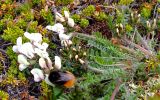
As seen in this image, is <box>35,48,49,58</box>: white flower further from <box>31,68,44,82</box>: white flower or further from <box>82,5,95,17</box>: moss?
<box>82,5,95,17</box>: moss

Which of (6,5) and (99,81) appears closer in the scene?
(99,81)

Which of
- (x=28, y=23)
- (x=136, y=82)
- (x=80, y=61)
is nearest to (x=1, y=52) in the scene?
(x=28, y=23)

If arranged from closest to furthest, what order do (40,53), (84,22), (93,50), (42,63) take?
(42,63)
(40,53)
(93,50)
(84,22)

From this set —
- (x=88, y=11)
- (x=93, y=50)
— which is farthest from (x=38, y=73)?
(x=88, y=11)

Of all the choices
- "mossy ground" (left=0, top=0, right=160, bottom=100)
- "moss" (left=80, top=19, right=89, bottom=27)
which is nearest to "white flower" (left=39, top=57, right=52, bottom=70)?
"mossy ground" (left=0, top=0, right=160, bottom=100)

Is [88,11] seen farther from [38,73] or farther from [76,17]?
[38,73]

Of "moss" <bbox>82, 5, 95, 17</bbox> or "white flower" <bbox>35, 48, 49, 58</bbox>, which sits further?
"moss" <bbox>82, 5, 95, 17</bbox>

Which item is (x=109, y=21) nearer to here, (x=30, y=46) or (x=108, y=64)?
(x=108, y=64)

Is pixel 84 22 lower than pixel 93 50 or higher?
higher
